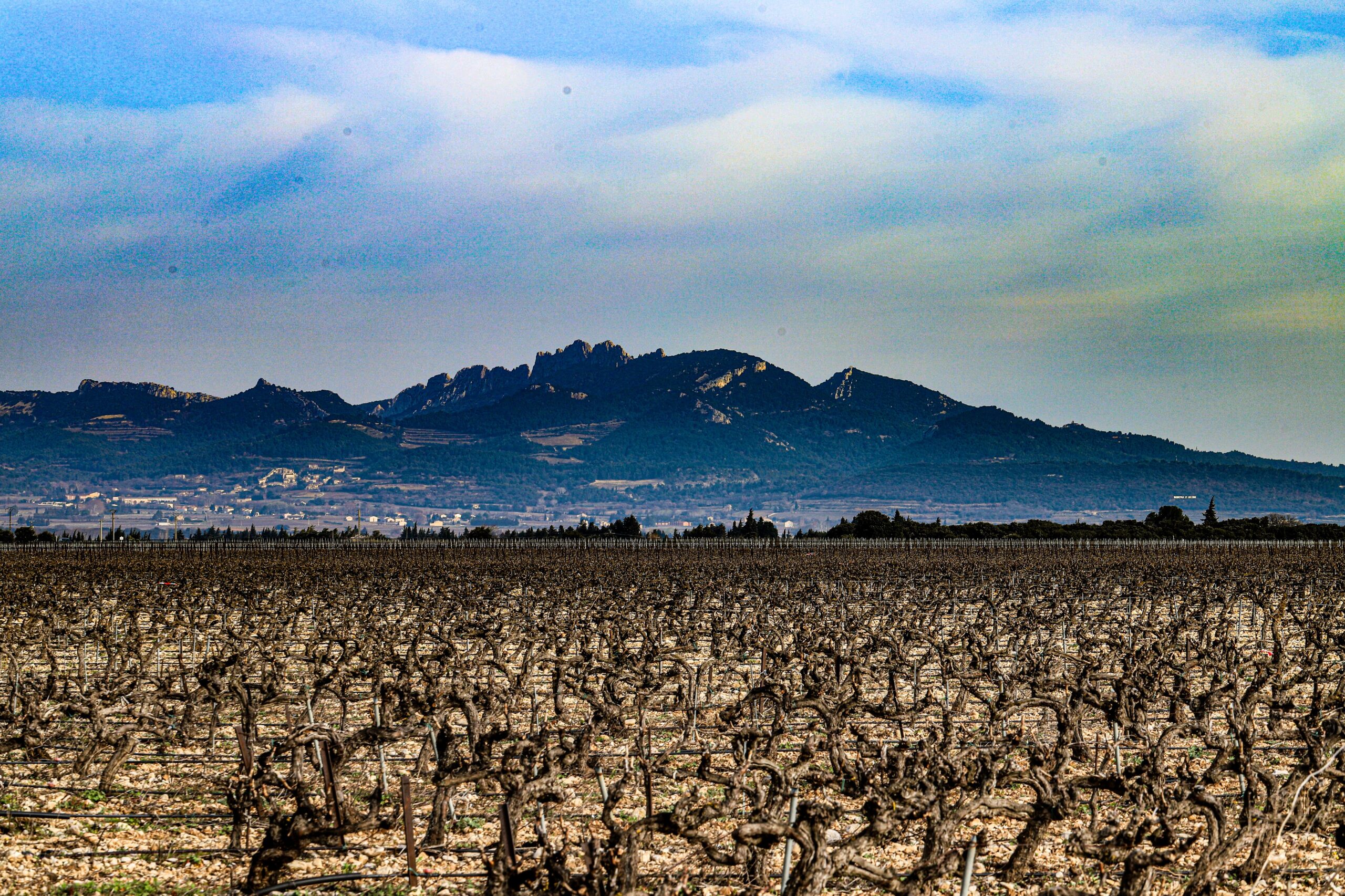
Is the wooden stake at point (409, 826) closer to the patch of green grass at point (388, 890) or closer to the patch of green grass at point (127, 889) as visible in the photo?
the patch of green grass at point (388, 890)

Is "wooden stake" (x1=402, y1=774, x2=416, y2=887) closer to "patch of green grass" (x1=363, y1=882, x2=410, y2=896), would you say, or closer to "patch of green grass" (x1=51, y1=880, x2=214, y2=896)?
"patch of green grass" (x1=363, y1=882, x2=410, y2=896)

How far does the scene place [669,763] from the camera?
14617mm

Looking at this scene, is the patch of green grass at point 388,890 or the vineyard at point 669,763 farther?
the patch of green grass at point 388,890

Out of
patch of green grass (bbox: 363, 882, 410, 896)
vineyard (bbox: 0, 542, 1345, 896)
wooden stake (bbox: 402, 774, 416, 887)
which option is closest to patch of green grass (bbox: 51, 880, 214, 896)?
vineyard (bbox: 0, 542, 1345, 896)

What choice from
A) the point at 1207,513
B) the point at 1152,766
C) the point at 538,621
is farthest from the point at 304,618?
the point at 1207,513

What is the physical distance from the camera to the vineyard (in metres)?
9.46

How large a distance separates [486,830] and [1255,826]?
716 centimetres

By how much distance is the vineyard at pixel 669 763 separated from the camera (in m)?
9.46

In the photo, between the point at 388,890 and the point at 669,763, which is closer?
the point at 388,890

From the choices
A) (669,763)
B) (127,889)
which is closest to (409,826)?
(127,889)

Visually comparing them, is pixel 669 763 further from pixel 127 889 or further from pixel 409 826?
pixel 127 889

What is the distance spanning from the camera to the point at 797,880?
331 inches

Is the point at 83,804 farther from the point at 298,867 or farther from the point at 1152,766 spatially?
the point at 1152,766

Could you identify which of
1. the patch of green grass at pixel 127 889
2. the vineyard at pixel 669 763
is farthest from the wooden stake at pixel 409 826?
the patch of green grass at pixel 127 889
